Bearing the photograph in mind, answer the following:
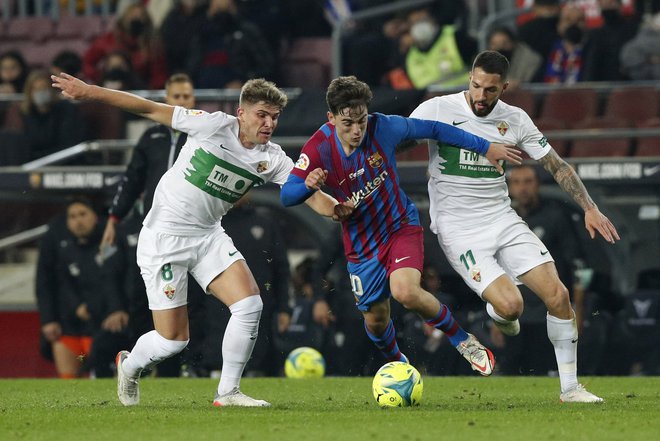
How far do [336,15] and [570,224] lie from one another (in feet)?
16.0

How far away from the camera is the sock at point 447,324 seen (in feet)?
32.3

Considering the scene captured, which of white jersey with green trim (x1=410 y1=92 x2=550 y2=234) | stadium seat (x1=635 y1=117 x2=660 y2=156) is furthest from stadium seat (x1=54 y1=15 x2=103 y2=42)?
white jersey with green trim (x1=410 y1=92 x2=550 y2=234)

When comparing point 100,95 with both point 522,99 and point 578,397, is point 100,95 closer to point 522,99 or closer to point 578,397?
point 578,397

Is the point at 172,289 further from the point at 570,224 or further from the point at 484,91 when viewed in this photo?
the point at 570,224

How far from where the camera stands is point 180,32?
1758cm

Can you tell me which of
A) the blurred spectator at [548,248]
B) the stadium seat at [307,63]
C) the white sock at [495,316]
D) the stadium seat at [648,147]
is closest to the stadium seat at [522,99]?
the stadium seat at [648,147]

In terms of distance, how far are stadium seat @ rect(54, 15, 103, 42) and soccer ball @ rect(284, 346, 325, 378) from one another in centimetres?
722

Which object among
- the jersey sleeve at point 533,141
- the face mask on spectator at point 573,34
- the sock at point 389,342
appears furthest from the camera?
the face mask on spectator at point 573,34

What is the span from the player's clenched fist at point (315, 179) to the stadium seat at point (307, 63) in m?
8.78

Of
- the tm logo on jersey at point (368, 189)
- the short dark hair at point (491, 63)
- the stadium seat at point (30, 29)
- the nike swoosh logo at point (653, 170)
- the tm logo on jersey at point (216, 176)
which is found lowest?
the nike swoosh logo at point (653, 170)

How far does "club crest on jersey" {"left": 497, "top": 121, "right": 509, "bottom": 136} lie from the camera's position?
32.1 feet

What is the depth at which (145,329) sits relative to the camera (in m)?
12.6

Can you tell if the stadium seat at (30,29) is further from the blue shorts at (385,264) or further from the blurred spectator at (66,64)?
the blue shorts at (385,264)

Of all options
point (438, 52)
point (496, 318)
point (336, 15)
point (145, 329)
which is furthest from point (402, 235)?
point (336, 15)
